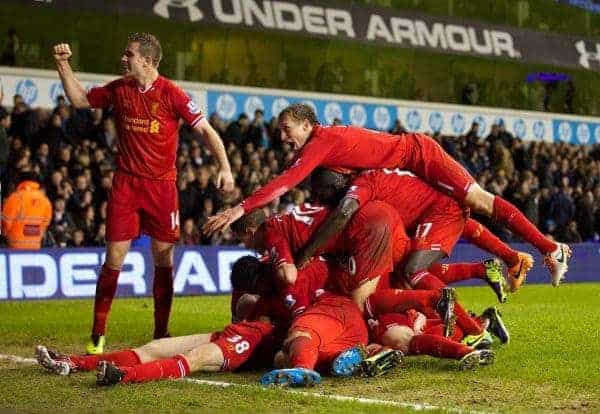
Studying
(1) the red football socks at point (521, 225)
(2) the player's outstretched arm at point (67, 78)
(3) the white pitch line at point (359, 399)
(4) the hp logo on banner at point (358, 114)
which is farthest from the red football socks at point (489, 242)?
(4) the hp logo on banner at point (358, 114)

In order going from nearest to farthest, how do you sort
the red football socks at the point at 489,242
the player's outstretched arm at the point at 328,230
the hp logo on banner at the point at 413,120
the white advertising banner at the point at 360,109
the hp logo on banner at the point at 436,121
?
the player's outstretched arm at the point at 328,230 < the red football socks at the point at 489,242 < the white advertising banner at the point at 360,109 < the hp logo on banner at the point at 413,120 < the hp logo on banner at the point at 436,121

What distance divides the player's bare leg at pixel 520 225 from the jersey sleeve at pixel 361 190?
99 cm

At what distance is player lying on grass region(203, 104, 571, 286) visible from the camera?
8703 millimetres

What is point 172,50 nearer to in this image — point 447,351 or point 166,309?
point 166,309

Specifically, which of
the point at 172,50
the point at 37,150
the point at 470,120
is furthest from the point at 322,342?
the point at 470,120

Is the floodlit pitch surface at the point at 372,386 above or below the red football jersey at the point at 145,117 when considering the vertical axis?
below

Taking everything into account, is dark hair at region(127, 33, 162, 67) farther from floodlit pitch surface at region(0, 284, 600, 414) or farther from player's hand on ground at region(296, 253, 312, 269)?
floodlit pitch surface at region(0, 284, 600, 414)

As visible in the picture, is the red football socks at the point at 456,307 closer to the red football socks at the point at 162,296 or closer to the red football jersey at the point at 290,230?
the red football jersey at the point at 290,230

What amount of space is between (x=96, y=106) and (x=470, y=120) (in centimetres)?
2149

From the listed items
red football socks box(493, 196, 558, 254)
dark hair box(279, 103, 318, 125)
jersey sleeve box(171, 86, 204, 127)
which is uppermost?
jersey sleeve box(171, 86, 204, 127)

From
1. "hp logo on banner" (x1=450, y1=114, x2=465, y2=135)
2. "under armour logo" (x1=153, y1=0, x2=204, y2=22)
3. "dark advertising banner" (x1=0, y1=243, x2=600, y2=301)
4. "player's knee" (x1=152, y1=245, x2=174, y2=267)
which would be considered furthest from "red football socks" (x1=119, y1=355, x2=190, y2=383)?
"hp logo on banner" (x1=450, y1=114, x2=465, y2=135)

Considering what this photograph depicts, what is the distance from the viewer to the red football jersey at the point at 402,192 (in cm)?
945

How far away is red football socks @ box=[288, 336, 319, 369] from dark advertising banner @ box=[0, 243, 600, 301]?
9.42 metres

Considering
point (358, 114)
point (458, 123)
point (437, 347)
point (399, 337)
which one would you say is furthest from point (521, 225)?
point (458, 123)
